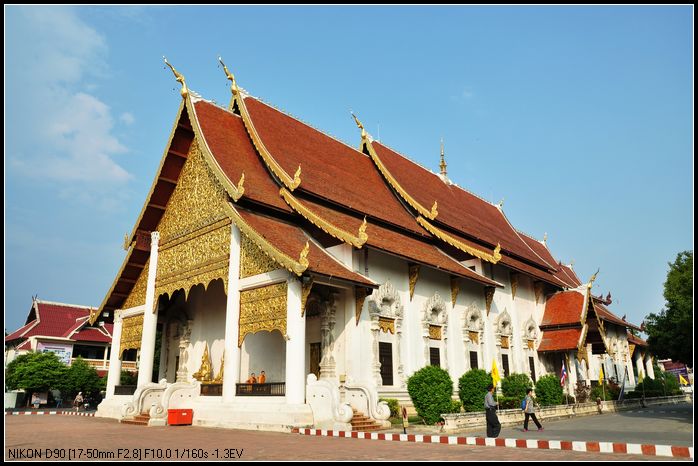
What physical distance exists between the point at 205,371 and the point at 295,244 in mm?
5256

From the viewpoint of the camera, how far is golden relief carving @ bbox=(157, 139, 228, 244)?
547 inches

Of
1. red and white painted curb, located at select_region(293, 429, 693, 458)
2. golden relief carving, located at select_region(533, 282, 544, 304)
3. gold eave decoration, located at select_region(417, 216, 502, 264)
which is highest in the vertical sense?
gold eave decoration, located at select_region(417, 216, 502, 264)

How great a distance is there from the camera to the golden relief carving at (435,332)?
15.0 metres

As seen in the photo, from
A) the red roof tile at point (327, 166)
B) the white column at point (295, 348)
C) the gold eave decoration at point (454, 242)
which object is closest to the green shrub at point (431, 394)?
the white column at point (295, 348)

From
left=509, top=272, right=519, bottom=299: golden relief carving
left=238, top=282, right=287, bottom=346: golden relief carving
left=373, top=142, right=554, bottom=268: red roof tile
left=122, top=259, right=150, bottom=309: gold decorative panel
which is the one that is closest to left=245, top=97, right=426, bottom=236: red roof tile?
left=373, top=142, right=554, bottom=268: red roof tile

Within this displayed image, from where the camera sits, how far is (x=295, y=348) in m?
10.7

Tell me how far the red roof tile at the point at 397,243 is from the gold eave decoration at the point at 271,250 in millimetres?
1854

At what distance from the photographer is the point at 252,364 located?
1406cm

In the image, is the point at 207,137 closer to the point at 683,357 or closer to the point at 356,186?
the point at 356,186

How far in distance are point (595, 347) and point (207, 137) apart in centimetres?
1589

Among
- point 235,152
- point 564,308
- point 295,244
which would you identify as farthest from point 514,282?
point 235,152

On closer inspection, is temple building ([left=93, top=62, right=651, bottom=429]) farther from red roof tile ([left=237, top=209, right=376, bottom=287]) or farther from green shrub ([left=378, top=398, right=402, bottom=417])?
green shrub ([left=378, top=398, right=402, bottom=417])

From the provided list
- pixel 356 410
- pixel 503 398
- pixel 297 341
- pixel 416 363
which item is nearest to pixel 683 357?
pixel 503 398

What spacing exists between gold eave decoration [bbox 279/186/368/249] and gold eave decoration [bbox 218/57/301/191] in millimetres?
251
